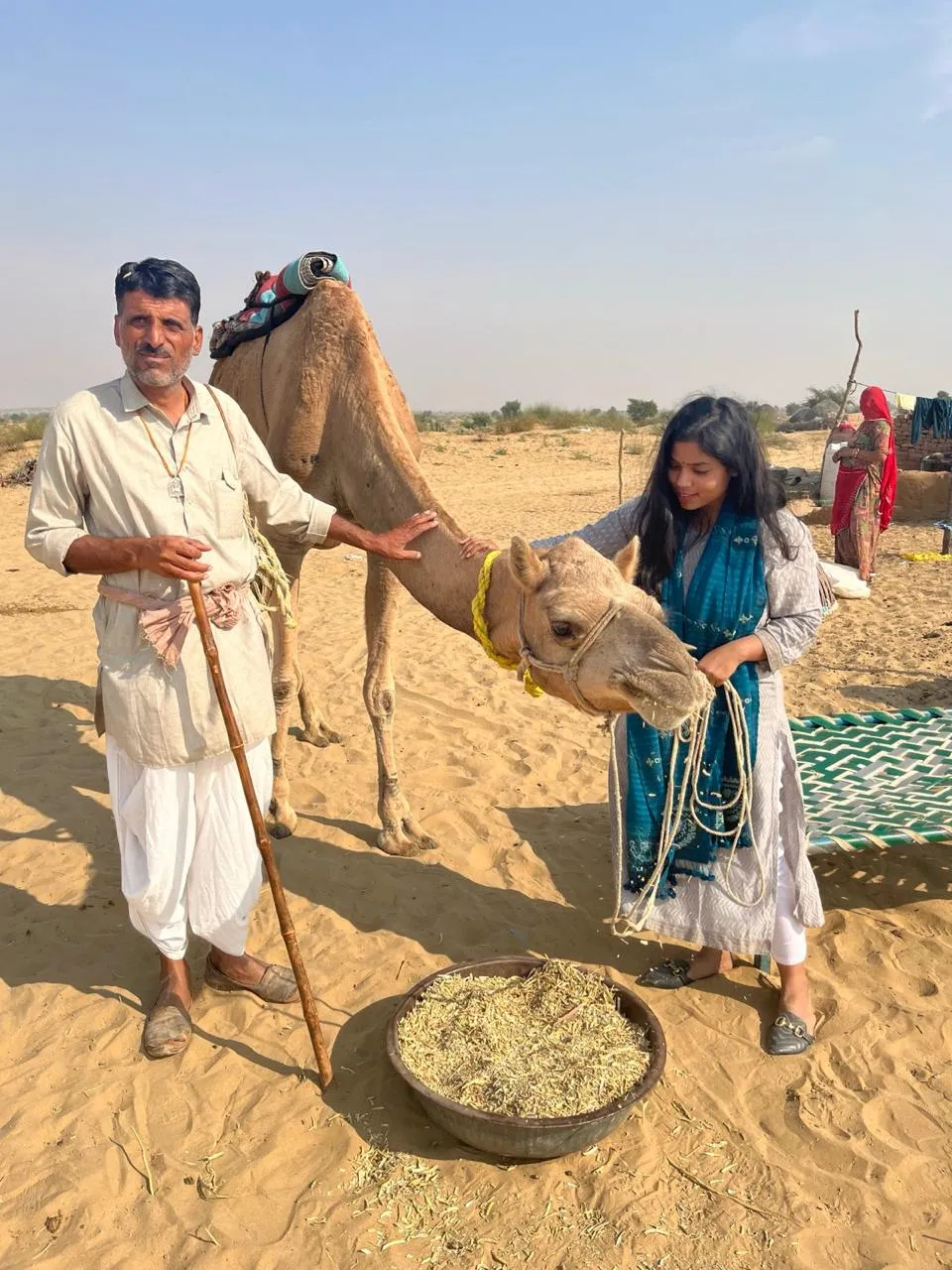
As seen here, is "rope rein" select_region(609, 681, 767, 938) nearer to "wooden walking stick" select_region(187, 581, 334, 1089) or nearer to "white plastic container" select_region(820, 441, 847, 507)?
"wooden walking stick" select_region(187, 581, 334, 1089)

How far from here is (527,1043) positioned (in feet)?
8.86

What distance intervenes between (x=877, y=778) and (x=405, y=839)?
88.3 inches

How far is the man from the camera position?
8.14 feet

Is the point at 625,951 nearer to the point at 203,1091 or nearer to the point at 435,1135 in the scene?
the point at 435,1135

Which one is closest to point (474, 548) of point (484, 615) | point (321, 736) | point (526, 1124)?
point (484, 615)

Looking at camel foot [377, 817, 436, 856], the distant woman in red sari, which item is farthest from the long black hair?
the distant woman in red sari

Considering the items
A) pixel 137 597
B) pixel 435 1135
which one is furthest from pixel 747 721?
pixel 137 597

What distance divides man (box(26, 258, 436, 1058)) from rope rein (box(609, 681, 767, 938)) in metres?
1.19

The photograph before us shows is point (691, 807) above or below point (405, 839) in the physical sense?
above

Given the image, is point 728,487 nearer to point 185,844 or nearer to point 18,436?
point 185,844

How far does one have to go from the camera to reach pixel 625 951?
3.46 meters

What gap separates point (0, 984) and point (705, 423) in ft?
10.6

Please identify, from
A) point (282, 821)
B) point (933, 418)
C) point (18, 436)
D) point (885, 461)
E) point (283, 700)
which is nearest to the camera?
point (282, 821)

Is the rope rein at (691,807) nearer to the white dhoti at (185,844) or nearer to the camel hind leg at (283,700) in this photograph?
the white dhoti at (185,844)
